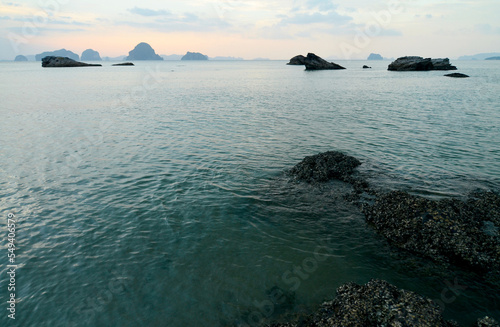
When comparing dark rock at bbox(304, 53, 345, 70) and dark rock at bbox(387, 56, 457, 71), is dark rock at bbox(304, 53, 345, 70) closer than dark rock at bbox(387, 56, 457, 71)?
No

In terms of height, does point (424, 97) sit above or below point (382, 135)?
above

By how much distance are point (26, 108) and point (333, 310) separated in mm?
60910

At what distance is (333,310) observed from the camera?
9922mm

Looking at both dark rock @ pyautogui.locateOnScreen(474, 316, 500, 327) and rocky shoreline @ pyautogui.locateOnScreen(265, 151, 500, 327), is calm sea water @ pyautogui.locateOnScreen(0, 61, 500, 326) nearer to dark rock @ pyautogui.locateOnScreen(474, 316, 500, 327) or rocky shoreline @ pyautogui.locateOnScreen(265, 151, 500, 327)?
dark rock @ pyautogui.locateOnScreen(474, 316, 500, 327)

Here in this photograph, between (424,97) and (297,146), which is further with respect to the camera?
(424,97)

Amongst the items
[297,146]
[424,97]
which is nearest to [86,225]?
[297,146]

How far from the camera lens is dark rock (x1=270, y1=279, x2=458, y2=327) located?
28.0 feet

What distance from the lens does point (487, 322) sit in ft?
29.0

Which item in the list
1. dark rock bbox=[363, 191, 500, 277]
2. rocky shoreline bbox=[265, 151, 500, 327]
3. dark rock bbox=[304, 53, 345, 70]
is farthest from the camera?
dark rock bbox=[304, 53, 345, 70]

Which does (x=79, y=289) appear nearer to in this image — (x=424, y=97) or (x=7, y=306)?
(x=7, y=306)

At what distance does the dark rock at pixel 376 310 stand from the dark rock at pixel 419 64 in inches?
7441

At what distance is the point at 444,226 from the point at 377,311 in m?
7.60

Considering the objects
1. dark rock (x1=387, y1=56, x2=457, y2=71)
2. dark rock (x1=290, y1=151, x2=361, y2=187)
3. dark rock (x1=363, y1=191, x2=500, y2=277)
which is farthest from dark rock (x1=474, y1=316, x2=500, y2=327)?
dark rock (x1=387, y1=56, x2=457, y2=71)

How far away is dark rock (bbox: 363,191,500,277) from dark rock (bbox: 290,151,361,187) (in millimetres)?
4796
